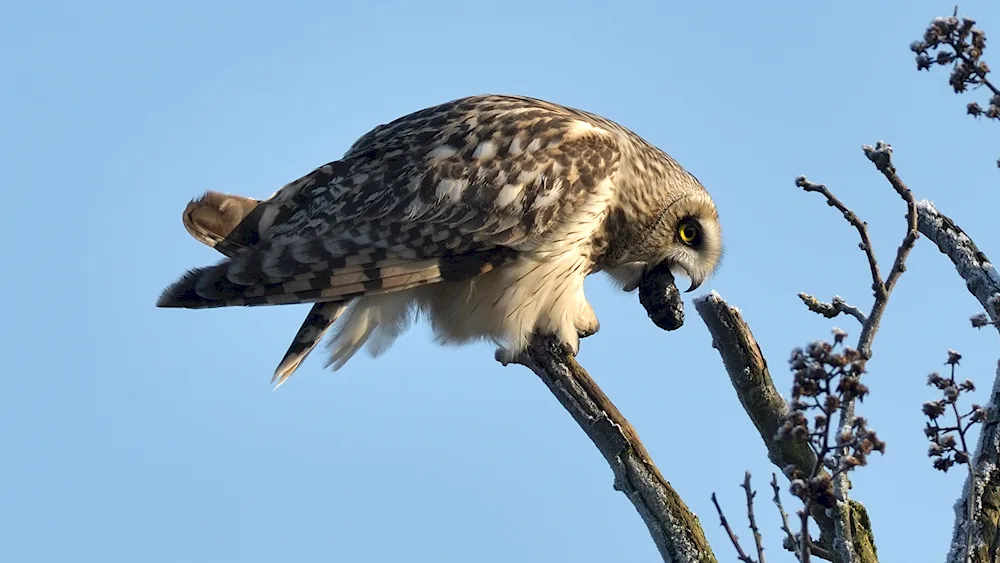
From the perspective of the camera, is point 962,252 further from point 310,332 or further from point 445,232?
point 310,332

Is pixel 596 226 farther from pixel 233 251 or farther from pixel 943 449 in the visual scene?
pixel 943 449

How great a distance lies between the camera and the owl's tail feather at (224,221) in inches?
176

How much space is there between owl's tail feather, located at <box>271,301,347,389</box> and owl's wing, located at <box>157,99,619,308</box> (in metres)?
0.21

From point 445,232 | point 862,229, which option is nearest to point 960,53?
point 862,229

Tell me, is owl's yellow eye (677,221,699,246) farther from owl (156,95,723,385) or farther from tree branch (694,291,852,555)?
tree branch (694,291,852,555)

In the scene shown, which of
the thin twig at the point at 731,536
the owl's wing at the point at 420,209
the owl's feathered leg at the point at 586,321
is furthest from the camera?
the owl's feathered leg at the point at 586,321

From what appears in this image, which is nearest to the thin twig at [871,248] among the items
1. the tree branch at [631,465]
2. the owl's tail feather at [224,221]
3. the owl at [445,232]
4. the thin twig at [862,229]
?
the thin twig at [862,229]

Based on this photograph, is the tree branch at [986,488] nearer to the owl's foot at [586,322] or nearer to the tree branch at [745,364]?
the tree branch at [745,364]

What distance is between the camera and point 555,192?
15.1 ft

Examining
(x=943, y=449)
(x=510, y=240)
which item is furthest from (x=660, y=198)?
(x=943, y=449)

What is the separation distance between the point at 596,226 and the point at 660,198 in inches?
18.1

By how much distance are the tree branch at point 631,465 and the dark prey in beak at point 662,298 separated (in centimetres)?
94

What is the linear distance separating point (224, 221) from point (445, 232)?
2.94 ft

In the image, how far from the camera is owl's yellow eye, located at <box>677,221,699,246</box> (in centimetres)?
520
